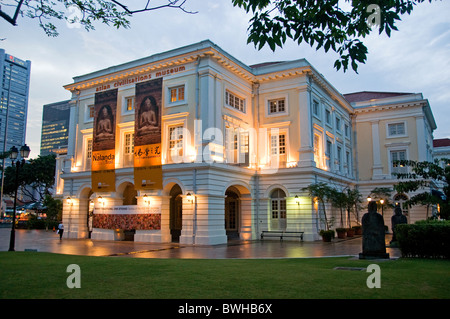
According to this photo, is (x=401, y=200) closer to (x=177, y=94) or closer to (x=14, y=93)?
(x=177, y=94)

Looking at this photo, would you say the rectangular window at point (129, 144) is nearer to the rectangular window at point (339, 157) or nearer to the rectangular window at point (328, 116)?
the rectangular window at point (328, 116)

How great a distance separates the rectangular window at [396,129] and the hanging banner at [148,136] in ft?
78.5

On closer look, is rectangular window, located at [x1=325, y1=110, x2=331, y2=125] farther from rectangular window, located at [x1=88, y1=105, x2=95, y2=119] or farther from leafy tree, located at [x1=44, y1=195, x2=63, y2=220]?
leafy tree, located at [x1=44, y1=195, x2=63, y2=220]

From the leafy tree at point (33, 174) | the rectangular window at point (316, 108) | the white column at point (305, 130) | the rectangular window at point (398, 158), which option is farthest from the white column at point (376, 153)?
the leafy tree at point (33, 174)

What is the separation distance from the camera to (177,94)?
25766 millimetres

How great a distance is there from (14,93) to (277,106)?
73.3 ft

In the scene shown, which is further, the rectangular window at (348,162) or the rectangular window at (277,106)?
the rectangular window at (348,162)

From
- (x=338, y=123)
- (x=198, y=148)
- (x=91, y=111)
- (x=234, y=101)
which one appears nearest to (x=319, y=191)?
(x=198, y=148)

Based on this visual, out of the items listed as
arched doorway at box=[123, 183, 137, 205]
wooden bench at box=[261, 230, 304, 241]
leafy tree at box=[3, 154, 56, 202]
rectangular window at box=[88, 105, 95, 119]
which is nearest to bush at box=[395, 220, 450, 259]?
wooden bench at box=[261, 230, 304, 241]

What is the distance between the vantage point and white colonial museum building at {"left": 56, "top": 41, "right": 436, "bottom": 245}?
23906 millimetres

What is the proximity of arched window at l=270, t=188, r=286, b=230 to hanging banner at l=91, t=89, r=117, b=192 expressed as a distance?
11061 mm

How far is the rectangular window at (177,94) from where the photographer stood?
84.0 feet
